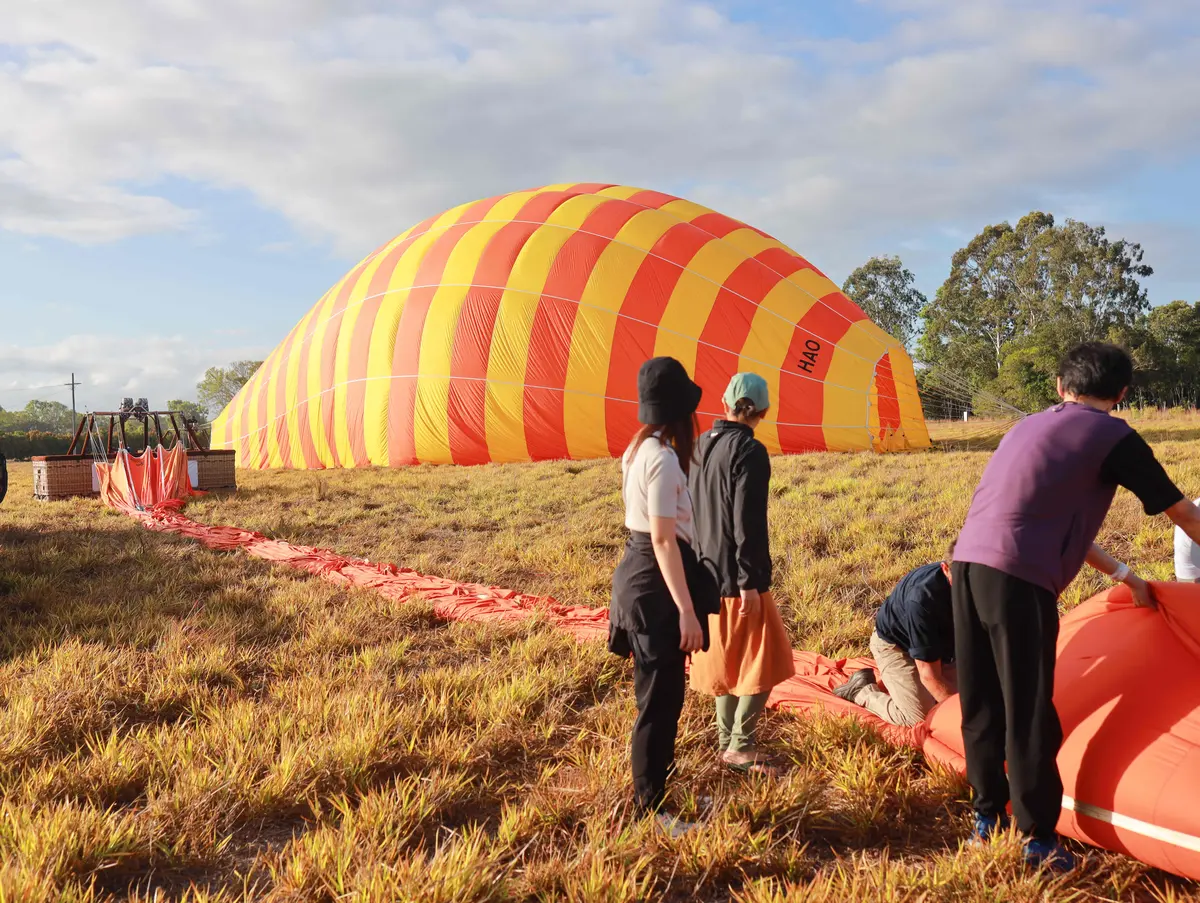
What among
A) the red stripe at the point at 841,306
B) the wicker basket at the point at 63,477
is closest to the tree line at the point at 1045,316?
the red stripe at the point at 841,306

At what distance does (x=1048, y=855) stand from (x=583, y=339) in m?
10.3

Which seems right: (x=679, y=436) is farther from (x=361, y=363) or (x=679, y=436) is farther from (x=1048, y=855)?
(x=361, y=363)

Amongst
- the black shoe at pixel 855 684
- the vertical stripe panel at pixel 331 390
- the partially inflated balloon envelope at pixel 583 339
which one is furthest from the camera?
the vertical stripe panel at pixel 331 390

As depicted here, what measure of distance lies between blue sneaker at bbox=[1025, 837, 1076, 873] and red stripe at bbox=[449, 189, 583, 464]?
1081cm

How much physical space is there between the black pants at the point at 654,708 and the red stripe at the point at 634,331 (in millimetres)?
9312

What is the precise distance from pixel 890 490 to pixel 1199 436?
23.5ft

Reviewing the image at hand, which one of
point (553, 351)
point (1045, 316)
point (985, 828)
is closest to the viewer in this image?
point (985, 828)

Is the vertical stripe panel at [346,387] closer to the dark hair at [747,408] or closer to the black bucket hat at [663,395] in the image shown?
the dark hair at [747,408]

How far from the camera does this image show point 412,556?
24.6ft

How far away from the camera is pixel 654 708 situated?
2.67 meters

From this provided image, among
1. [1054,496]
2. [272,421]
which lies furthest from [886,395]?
[272,421]

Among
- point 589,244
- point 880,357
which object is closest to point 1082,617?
point 880,357

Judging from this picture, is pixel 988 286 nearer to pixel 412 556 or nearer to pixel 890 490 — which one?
pixel 890 490

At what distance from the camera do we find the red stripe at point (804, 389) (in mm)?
11781
